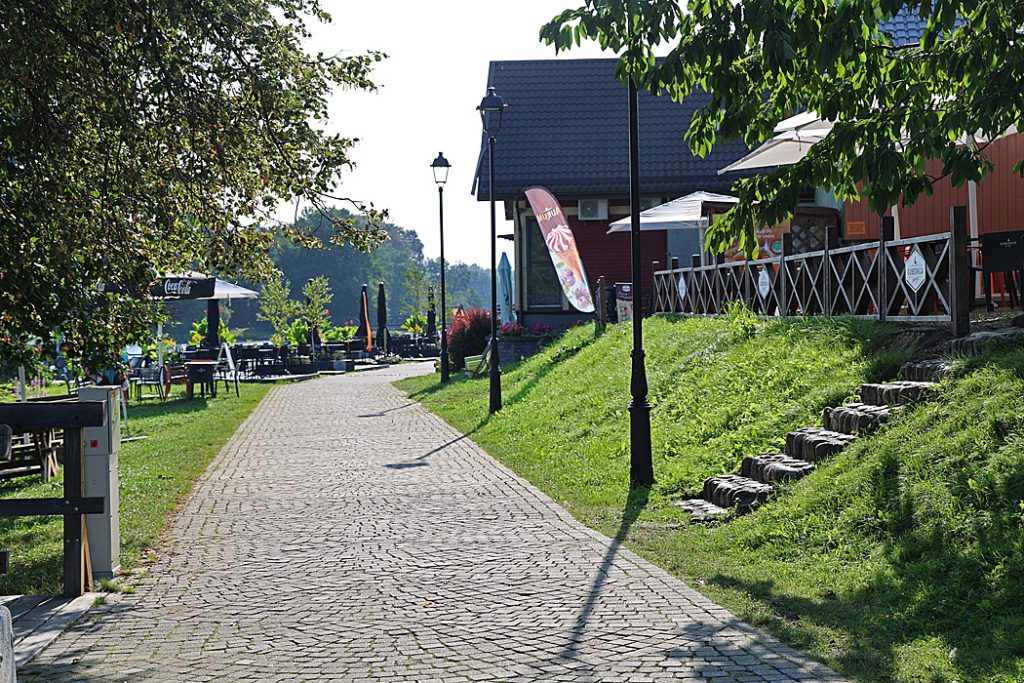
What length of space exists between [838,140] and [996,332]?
10.1 feet

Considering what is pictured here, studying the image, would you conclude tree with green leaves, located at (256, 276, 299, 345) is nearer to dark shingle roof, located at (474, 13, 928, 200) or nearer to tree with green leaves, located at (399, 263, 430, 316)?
tree with green leaves, located at (399, 263, 430, 316)

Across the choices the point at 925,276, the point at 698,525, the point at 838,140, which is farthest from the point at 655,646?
the point at 925,276

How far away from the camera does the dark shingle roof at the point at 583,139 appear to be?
1237 inches

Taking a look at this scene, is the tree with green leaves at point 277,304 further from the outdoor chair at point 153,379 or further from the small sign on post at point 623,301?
the small sign on post at point 623,301

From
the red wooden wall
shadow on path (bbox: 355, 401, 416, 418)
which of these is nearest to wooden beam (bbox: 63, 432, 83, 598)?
the red wooden wall

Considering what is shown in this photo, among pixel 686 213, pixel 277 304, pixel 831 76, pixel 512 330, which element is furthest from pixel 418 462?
pixel 277 304

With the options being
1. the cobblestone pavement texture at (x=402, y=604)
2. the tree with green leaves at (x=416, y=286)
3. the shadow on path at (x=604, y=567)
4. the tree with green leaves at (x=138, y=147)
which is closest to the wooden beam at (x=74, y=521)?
the cobblestone pavement texture at (x=402, y=604)

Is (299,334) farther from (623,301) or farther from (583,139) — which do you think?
(623,301)

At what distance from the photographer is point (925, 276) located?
456 inches

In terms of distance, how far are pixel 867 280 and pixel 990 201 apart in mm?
6492

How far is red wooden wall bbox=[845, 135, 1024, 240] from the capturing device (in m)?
17.3

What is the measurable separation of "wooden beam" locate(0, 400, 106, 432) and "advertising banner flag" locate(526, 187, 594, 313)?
15156 mm

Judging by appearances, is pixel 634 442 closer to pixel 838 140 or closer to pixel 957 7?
pixel 838 140

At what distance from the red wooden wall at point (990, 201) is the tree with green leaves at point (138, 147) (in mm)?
10089
